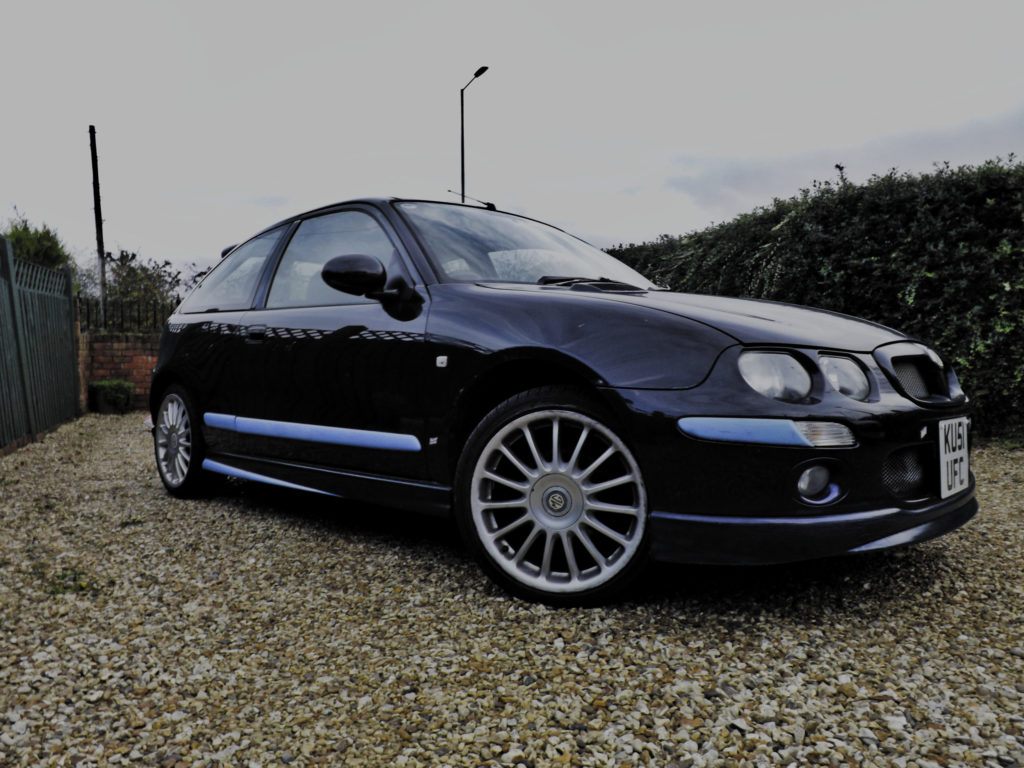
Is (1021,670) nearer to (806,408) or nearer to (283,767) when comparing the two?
(806,408)

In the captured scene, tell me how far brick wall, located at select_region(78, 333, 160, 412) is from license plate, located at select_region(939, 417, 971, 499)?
1063 cm

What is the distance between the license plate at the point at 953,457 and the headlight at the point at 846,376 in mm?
351

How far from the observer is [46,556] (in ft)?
11.4

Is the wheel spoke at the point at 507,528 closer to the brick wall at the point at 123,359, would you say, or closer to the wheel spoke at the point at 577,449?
the wheel spoke at the point at 577,449

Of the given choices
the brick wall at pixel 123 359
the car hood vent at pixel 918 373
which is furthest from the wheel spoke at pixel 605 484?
the brick wall at pixel 123 359

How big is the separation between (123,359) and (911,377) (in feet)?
36.3

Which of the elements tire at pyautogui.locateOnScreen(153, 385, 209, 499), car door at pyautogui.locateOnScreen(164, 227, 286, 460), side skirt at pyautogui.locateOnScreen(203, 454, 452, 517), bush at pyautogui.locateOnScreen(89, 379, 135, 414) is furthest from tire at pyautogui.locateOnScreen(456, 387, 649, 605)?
bush at pyautogui.locateOnScreen(89, 379, 135, 414)

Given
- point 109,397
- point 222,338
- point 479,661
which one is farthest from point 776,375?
point 109,397

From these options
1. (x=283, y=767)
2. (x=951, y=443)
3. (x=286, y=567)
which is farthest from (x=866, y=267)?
(x=283, y=767)

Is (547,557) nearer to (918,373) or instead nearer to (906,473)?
(906,473)

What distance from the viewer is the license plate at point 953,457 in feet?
8.54

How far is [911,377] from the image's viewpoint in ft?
8.95

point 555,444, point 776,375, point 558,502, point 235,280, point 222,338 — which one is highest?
point 235,280

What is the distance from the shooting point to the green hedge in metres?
5.71
